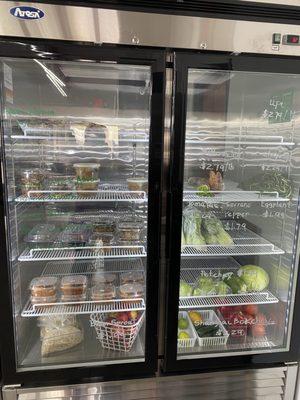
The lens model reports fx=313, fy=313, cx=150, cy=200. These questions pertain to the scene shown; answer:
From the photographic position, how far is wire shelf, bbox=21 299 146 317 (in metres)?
1.57

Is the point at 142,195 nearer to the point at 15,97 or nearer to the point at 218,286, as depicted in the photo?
the point at 218,286

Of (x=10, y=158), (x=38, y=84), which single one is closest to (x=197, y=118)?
(x=38, y=84)

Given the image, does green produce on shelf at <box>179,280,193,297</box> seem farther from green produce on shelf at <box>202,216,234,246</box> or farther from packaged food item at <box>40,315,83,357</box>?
packaged food item at <box>40,315,83,357</box>

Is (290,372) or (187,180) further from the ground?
(187,180)

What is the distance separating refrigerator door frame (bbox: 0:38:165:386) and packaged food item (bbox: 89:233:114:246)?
1.19 ft

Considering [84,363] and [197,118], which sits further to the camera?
[197,118]

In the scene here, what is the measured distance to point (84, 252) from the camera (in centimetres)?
165

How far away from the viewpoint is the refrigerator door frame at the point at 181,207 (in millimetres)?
1292

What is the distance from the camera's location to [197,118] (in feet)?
5.71

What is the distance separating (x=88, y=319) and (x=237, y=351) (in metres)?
0.84

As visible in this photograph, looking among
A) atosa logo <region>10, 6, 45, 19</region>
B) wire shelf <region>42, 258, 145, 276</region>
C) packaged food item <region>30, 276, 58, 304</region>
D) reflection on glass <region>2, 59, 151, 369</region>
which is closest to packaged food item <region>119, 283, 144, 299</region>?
reflection on glass <region>2, 59, 151, 369</region>

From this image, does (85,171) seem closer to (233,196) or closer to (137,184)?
(137,184)

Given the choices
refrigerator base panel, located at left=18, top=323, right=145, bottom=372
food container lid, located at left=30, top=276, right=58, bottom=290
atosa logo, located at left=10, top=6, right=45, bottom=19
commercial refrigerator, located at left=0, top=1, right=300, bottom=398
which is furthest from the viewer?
food container lid, located at left=30, top=276, right=58, bottom=290

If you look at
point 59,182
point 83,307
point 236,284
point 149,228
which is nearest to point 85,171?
point 59,182
